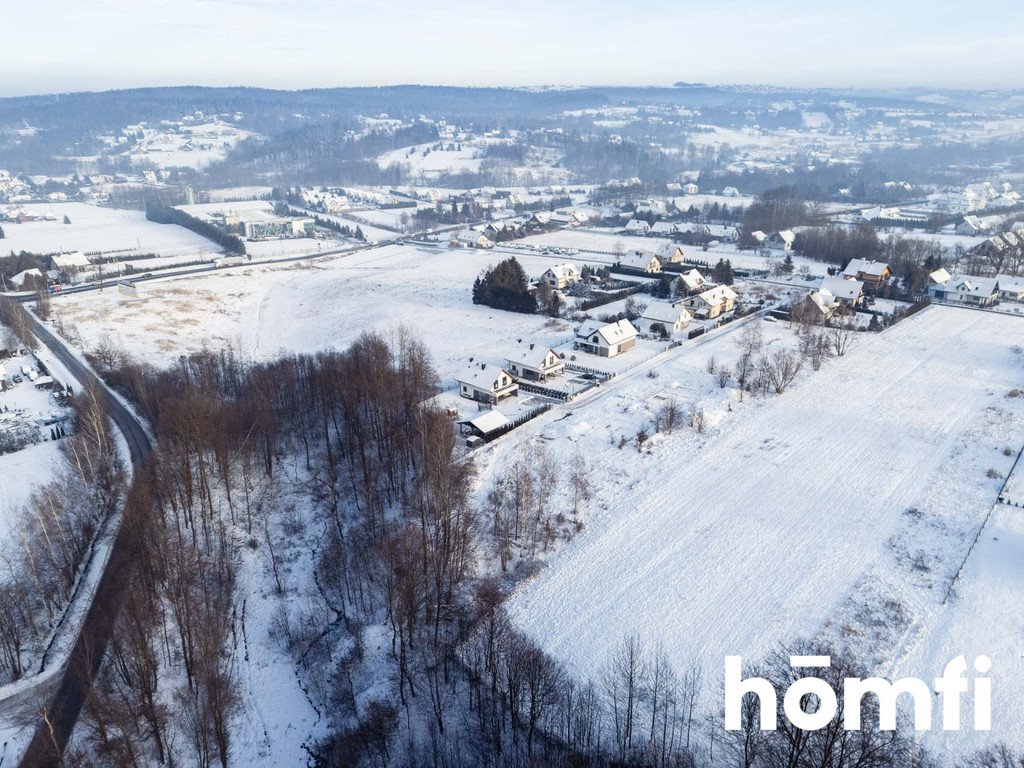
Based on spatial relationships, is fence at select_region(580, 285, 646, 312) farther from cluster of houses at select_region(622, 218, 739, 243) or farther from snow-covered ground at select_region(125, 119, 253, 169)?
snow-covered ground at select_region(125, 119, 253, 169)

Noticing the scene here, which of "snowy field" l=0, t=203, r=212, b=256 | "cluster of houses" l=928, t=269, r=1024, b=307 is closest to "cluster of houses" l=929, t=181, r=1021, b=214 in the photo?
"cluster of houses" l=928, t=269, r=1024, b=307

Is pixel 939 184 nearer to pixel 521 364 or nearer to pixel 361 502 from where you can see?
pixel 521 364

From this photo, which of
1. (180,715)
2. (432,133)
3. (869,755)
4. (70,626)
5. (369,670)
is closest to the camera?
(869,755)

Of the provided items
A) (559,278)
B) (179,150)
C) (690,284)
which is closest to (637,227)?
(559,278)

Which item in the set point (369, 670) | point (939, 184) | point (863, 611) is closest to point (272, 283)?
point (369, 670)

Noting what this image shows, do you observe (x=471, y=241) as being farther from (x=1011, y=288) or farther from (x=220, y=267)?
(x=1011, y=288)

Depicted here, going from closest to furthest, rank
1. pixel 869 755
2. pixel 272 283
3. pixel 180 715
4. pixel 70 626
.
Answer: pixel 869 755, pixel 180 715, pixel 70 626, pixel 272 283

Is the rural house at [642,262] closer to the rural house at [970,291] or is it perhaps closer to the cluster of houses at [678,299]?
the cluster of houses at [678,299]
